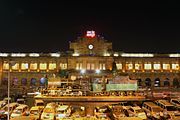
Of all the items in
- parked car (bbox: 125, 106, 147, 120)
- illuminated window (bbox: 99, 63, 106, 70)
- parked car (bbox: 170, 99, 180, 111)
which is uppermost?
illuminated window (bbox: 99, 63, 106, 70)

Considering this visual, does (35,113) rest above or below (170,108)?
below

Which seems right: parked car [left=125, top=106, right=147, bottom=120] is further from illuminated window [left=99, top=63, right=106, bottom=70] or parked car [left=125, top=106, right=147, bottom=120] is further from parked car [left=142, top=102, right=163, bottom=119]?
illuminated window [left=99, top=63, right=106, bottom=70]

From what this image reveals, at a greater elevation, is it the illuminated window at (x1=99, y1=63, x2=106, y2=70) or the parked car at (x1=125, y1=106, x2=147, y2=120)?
the illuminated window at (x1=99, y1=63, x2=106, y2=70)

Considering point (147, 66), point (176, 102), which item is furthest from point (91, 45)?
point (176, 102)

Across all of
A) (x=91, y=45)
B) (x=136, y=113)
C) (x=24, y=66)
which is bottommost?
(x=136, y=113)

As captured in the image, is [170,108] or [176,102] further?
[176,102]

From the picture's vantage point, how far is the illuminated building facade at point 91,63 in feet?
299

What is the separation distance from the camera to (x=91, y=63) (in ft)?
299

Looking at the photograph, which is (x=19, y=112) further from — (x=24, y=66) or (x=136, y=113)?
(x=24, y=66)

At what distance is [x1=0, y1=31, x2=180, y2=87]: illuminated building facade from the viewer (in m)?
91.2

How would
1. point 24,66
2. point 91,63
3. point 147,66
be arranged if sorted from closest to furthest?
point 91,63, point 24,66, point 147,66

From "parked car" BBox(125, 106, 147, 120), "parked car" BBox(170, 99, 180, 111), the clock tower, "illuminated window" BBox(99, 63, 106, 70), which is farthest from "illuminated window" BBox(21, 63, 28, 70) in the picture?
"parked car" BBox(125, 106, 147, 120)

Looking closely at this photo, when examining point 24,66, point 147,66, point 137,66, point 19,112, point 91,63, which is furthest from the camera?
point 147,66

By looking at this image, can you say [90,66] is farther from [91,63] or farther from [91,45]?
[91,45]
